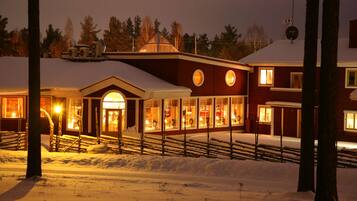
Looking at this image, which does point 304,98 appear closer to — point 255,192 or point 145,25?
point 255,192

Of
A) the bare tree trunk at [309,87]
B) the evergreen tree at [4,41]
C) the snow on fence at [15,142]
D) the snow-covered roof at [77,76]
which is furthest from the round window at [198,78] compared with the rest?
the evergreen tree at [4,41]

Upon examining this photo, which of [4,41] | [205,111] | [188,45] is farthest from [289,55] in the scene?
[188,45]

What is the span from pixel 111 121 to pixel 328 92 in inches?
860

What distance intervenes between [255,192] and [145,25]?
103m

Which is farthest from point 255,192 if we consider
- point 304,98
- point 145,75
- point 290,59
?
point 290,59

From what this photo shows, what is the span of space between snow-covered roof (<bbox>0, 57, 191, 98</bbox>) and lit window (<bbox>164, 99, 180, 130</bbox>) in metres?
1.02

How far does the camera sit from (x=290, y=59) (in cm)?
3906

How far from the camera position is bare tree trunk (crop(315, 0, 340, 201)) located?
1316cm

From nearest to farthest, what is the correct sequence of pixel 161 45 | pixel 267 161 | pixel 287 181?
1. pixel 287 181
2. pixel 267 161
3. pixel 161 45

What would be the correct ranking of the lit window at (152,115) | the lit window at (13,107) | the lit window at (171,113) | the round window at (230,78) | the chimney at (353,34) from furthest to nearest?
the round window at (230,78), the chimney at (353,34), the lit window at (171,113), the lit window at (13,107), the lit window at (152,115)

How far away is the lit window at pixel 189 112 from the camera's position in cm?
3675

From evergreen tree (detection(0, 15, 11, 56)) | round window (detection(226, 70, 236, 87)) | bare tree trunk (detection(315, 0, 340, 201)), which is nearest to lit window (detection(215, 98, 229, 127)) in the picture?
round window (detection(226, 70, 236, 87))

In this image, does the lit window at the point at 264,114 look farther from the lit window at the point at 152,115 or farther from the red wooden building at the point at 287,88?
the lit window at the point at 152,115

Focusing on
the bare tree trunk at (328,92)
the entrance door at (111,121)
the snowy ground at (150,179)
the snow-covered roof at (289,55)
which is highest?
the snow-covered roof at (289,55)
